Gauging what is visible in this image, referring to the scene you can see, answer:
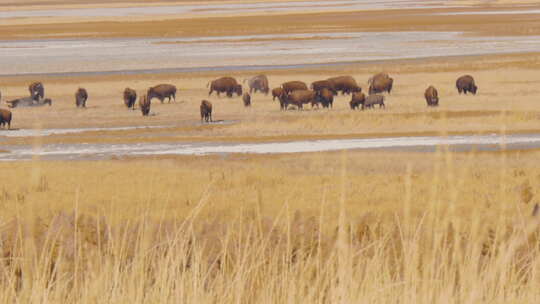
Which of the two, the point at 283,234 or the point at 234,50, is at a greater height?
the point at 234,50

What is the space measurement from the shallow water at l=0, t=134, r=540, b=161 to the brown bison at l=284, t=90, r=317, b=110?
10.3 m

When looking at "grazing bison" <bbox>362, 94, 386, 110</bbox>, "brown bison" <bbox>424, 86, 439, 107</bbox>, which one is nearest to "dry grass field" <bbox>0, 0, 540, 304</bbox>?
"brown bison" <bbox>424, 86, 439, 107</bbox>

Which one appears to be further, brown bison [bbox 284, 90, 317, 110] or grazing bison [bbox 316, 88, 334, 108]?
grazing bison [bbox 316, 88, 334, 108]

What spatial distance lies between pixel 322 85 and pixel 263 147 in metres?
15.7

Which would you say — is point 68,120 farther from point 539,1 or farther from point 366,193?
point 539,1

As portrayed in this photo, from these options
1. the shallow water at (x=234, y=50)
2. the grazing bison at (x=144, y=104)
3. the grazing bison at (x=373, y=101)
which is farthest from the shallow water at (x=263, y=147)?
the shallow water at (x=234, y=50)

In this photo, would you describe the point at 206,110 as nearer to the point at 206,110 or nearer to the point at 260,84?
the point at 206,110

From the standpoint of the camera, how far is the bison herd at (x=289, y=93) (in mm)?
41625

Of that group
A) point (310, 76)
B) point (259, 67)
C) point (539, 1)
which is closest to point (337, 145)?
point (310, 76)

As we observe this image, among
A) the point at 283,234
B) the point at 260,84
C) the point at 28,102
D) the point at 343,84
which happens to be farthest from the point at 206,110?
the point at 283,234

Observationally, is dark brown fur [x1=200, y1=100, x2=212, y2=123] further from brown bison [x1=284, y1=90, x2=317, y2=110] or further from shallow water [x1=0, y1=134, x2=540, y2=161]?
shallow water [x1=0, y1=134, x2=540, y2=161]

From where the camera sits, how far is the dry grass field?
705 centimetres

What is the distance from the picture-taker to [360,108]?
43.1 metres

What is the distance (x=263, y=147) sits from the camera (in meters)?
31.7
